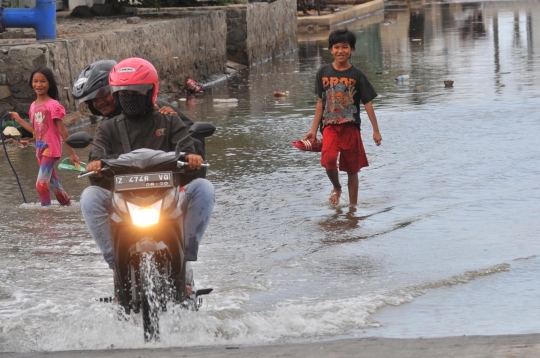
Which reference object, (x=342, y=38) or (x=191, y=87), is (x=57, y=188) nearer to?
(x=342, y=38)

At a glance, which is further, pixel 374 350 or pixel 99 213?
pixel 99 213

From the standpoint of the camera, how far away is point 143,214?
17.0 feet

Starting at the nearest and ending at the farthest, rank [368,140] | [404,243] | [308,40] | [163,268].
→ [163,268] < [404,243] < [368,140] < [308,40]

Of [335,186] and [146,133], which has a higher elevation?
[146,133]

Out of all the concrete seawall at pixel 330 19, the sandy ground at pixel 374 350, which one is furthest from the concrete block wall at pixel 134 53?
the concrete seawall at pixel 330 19

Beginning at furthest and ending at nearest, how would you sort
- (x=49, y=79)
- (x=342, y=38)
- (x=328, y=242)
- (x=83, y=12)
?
1. (x=83, y=12)
2. (x=49, y=79)
3. (x=342, y=38)
4. (x=328, y=242)

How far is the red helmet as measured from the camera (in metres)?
5.59

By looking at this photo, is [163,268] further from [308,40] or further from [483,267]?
[308,40]

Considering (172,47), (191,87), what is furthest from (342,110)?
(172,47)

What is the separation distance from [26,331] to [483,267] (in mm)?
3006

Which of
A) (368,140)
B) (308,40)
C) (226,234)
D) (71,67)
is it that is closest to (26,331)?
(226,234)

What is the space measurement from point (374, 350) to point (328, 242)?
112 inches

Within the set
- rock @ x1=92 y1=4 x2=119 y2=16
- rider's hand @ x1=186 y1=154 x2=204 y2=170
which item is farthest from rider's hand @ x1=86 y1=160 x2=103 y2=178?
rock @ x1=92 y1=4 x2=119 y2=16

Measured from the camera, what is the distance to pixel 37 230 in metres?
8.63
